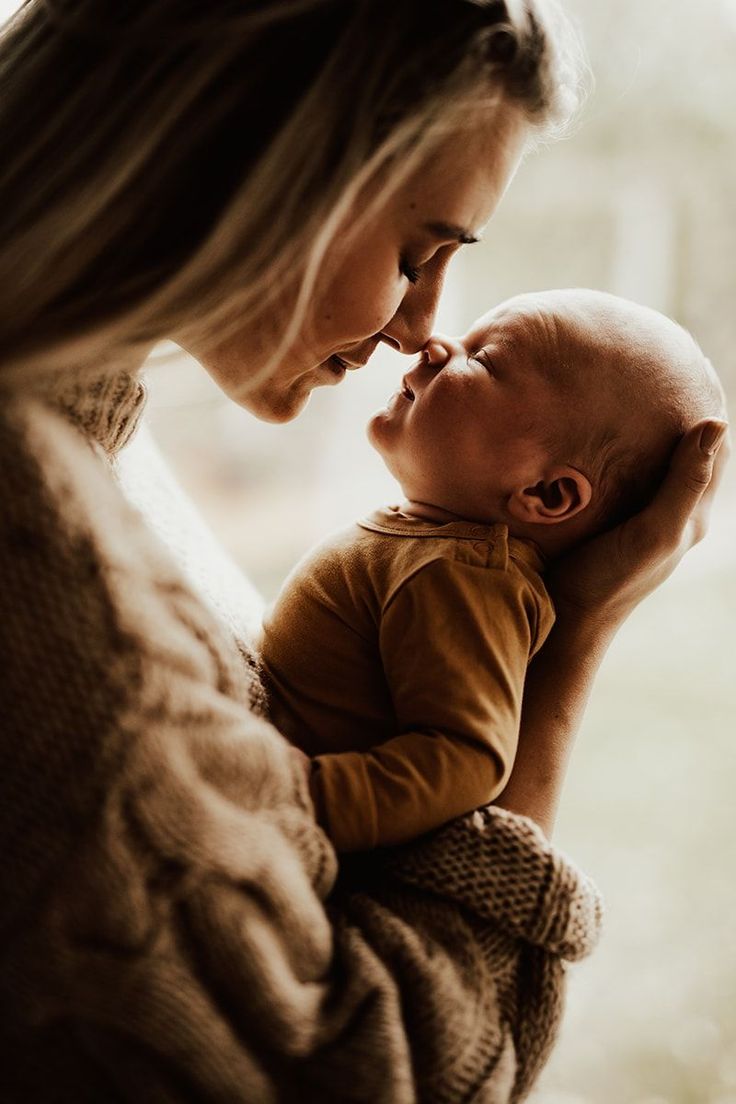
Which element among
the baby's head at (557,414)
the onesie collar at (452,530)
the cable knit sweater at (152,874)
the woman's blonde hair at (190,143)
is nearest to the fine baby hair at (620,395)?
the baby's head at (557,414)

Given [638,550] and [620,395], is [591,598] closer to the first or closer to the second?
[638,550]

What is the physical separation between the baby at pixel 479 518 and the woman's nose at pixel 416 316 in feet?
0.12

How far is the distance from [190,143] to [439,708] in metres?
0.55

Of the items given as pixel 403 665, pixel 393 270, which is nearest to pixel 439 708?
pixel 403 665

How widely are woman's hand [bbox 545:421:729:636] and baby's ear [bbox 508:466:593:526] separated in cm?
5

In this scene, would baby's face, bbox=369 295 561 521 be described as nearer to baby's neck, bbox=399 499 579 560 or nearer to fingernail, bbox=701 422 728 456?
baby's neck, bbox=399 499 579 560

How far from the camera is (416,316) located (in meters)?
1.14

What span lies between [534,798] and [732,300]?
133 centimetres

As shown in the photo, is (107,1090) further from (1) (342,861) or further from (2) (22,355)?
(2) (22,355)

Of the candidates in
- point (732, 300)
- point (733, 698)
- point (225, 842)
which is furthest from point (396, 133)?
point (733, 698)

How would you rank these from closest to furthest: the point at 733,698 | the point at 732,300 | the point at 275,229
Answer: the point at 275,229, the point at 732,300, the point at 733,698

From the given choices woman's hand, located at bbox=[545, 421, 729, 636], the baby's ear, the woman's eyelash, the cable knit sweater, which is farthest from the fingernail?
the cable knit sweater

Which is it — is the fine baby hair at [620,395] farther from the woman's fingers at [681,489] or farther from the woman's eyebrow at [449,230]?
the woman's eyebrow at [449,230]

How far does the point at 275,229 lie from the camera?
0.89m
